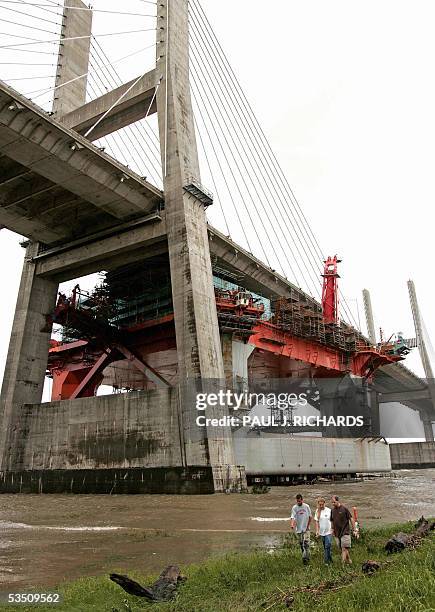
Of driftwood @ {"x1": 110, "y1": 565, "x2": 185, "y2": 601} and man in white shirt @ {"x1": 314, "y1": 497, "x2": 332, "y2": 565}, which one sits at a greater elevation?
man in white shirt @ {"x1": 314, "y1": 497, "x2": 332, "y2": 565}

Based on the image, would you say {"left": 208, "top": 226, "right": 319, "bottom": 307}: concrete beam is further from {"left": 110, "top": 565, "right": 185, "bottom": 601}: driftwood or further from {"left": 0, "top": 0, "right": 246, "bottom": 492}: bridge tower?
{"left": 110, "top": 565, "right": 185, "bottom": 601}: driftwood

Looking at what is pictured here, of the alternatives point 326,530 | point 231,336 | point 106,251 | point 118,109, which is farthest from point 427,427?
point 326,530

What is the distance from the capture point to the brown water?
9633mm

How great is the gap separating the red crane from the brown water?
128 ft

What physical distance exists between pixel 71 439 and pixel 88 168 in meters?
18.3

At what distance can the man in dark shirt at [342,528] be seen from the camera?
340 inches

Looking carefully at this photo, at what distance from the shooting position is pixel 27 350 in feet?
125

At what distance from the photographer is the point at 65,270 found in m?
40.2

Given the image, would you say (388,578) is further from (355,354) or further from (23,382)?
(355,354)

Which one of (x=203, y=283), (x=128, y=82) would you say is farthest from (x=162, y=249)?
(x=128, y=82)

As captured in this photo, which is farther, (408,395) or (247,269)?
(408,395)

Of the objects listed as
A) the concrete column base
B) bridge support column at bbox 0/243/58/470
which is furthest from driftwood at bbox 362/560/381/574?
bridge support column at bbox 0/243/58/470

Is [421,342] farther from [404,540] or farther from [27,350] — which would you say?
[404,540]

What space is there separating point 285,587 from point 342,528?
265 cm
